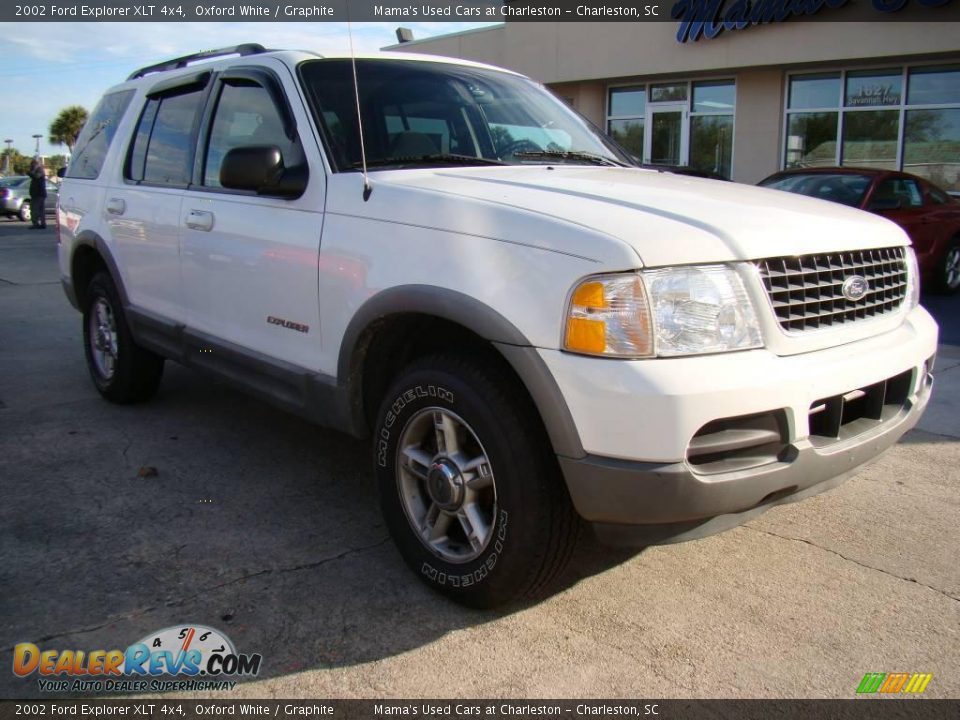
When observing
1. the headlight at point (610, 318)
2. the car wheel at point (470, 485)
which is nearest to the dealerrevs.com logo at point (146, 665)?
the car wheel at point (470, 485)

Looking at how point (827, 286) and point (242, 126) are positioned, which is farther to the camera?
point (242, 126)

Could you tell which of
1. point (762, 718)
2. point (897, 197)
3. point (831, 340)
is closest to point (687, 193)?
point (831, 340)

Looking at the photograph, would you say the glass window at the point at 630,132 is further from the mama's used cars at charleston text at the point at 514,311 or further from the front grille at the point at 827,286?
the front grille at the point at 827,286

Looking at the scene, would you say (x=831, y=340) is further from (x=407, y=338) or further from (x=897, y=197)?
(x=897, y=197)

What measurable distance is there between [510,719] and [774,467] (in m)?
1.03

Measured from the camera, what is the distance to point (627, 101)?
19.1 meters

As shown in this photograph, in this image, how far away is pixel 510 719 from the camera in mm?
2389

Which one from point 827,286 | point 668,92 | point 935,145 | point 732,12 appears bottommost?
point 827,286

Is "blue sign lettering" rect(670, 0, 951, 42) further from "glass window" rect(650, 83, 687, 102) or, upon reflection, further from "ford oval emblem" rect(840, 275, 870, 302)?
"ford oval emblem" rect(840, 275, 870, 302)

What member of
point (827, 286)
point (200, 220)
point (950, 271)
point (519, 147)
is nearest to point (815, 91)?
point (950, 271)

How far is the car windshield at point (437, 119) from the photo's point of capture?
139 inches

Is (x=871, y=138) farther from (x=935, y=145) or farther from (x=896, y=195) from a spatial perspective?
(x=896, y=195)

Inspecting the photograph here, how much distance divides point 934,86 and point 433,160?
1435cm

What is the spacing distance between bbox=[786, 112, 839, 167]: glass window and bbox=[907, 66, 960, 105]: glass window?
1.37 metres
